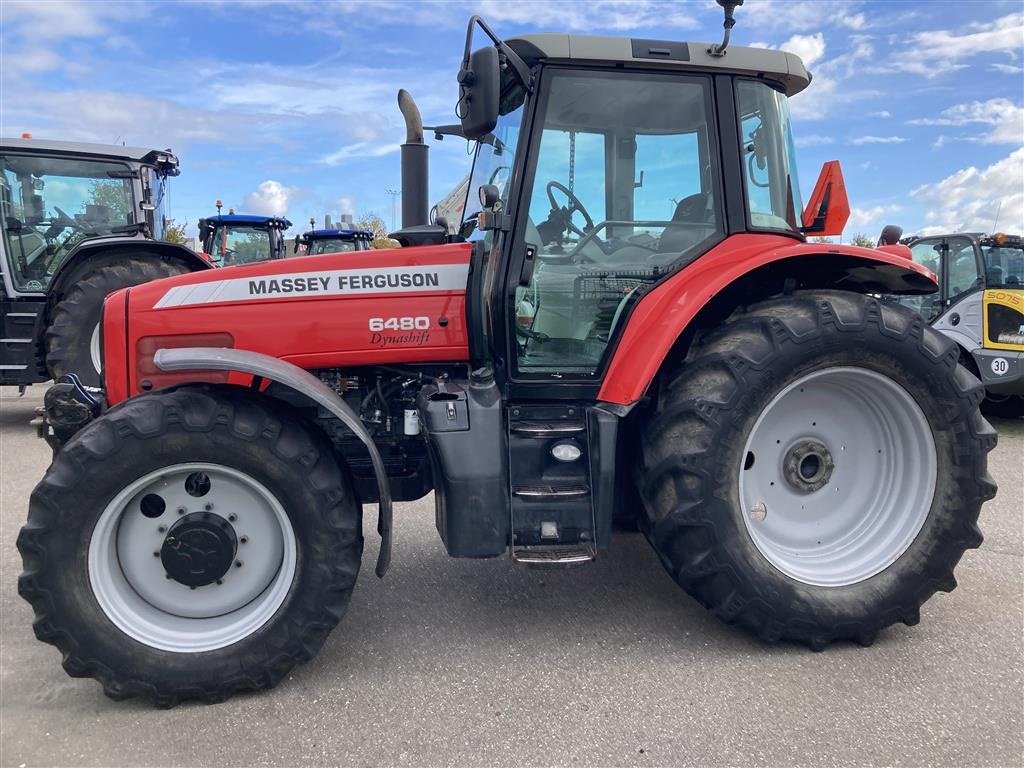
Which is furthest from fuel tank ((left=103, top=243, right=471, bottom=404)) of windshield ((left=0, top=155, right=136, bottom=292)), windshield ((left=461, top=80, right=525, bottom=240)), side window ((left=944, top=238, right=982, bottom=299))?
side window ((left=944, top=238, right=982, bottom=299))

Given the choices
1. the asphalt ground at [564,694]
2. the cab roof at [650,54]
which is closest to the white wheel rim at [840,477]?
the asphalt ground at [564,694]

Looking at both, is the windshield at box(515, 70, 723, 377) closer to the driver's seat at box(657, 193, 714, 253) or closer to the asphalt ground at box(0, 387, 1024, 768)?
the driver's seat at box(657, 193, 714, 253)

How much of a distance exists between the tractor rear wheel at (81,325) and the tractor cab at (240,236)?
450 centimetres

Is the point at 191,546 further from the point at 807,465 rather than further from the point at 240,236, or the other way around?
the point at 240,236

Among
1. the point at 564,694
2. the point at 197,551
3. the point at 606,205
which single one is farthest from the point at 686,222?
the point at 197,551

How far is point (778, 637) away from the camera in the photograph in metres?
2.89

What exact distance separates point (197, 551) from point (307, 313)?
0.98 meters

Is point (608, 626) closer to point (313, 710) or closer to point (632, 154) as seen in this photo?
point (313, 710)

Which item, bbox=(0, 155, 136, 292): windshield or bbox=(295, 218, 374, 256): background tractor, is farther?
bbox=(295, 218, 374, 256): background tractor

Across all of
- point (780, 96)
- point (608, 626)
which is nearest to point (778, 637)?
point (608, 626)

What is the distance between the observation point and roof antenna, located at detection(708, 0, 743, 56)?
2813 millimetres

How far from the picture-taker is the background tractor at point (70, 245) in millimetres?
6625

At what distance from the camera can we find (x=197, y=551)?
2672mm

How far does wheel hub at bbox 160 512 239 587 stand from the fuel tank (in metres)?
0.57
